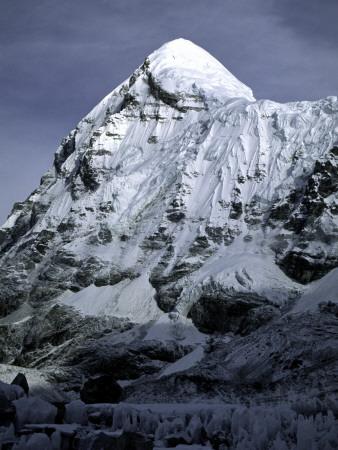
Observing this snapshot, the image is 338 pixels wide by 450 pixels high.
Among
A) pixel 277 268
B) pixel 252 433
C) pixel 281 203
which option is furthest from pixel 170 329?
pixel 252 433

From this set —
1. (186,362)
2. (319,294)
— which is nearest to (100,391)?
(186,362)

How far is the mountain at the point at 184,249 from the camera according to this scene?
74938mm

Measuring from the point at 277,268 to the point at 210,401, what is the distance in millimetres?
57363

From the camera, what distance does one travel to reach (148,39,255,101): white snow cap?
150 m

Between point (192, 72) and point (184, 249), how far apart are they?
61.1m

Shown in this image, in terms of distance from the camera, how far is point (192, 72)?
157 meters

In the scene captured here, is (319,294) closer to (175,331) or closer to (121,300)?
(175,331)

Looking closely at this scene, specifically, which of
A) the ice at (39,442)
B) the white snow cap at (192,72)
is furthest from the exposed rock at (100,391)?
the white snow cap at (192,72)

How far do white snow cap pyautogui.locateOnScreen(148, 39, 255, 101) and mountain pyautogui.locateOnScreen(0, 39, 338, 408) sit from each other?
0.66 metres

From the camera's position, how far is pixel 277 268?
102938mm

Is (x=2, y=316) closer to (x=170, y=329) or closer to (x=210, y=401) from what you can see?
(x=170, y=329)

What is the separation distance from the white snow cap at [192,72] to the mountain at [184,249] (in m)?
0.66

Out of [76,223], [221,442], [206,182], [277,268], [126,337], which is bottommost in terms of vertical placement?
[221,442]

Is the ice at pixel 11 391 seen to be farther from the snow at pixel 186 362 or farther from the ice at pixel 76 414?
the snow at pixel 186 362
